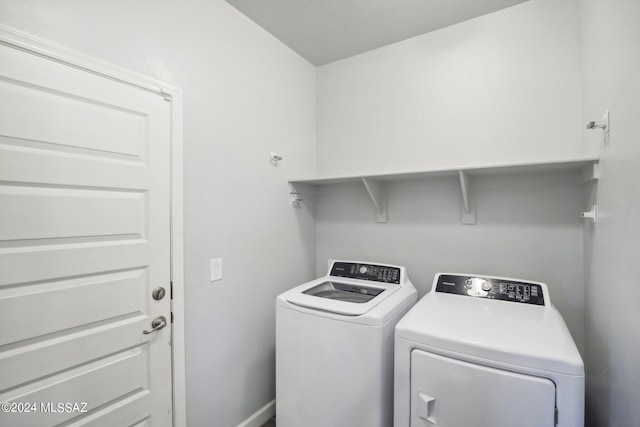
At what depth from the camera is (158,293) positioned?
1.35 metres

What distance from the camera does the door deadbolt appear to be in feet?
4.38

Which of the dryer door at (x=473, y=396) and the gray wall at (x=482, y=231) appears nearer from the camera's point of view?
the dryer door at (x=473, y=396)

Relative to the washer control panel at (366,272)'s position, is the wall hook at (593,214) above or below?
above

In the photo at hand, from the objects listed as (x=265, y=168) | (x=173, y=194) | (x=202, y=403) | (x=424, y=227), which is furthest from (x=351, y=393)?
(x=265, y=168)

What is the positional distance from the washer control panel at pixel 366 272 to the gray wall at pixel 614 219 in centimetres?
100

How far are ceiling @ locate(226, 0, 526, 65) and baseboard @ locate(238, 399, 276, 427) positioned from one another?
273cm

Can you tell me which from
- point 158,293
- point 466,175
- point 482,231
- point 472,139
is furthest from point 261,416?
point 472,139

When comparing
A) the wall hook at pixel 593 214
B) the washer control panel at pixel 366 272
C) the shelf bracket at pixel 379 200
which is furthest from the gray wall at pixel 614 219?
the shelf bracket at pixel 379 200

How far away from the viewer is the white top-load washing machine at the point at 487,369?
3.08ft

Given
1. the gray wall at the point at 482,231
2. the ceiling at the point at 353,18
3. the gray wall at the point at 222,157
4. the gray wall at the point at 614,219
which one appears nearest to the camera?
the gray wall at the point at 614,219

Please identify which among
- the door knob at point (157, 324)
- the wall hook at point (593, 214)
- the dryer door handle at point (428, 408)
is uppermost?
the wall hook at point (593, 214)

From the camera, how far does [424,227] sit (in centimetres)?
203

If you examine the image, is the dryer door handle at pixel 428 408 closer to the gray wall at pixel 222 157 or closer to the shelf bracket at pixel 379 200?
the gray wall at pixel 222 157

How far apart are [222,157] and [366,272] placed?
127 cm
